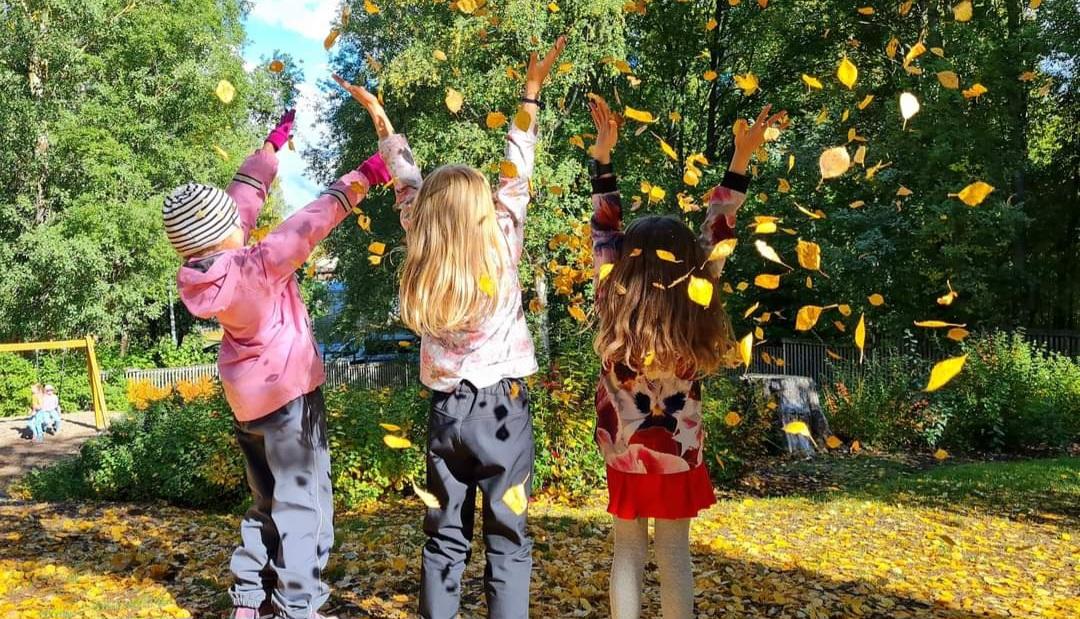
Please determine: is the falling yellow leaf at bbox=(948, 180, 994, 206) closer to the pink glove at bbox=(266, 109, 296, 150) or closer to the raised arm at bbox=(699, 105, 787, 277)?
the raised arm at bbox=(699, 105, 787, 277)

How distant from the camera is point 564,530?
5.26 m

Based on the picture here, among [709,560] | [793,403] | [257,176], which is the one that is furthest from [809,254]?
[793,403]

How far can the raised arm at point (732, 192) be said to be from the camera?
2.62 meters

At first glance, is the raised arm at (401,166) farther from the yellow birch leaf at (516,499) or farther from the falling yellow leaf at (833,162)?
the falling yellow leaf at (833,162)

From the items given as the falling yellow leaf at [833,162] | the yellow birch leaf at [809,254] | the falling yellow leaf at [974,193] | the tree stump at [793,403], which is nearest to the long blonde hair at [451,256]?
the yellow birch leaf at [809,254]

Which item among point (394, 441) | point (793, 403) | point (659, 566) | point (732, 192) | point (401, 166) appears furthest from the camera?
point (793, 403)

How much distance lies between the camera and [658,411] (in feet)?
8.37

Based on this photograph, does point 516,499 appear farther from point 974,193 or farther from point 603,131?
point 974,193

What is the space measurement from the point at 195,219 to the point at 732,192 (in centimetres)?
180

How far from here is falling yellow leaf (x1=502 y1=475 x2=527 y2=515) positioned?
240cm

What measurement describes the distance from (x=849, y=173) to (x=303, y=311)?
15954 mm

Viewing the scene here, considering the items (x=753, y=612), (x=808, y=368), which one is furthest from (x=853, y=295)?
(x=753, y=612)

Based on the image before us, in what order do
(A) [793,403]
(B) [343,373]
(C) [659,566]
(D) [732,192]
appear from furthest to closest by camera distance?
(B) [343,373] → (A) [793,403] → (D) [732,192] → (C) [659,566]

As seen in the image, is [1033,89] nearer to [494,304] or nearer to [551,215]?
[551,215]
